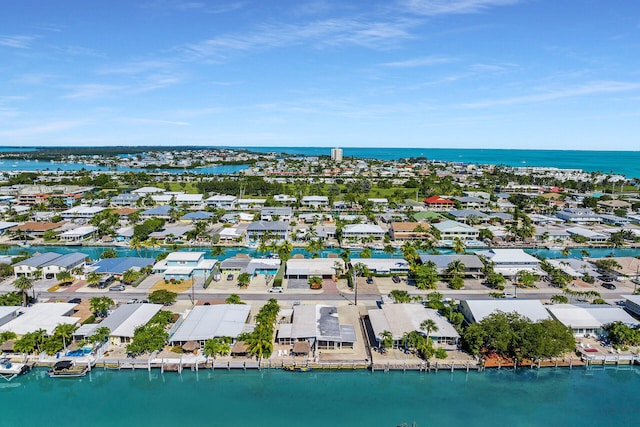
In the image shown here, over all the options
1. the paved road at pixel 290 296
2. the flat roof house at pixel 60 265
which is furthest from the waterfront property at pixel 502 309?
the flat roof house at pixel 60 265

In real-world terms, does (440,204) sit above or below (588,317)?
above

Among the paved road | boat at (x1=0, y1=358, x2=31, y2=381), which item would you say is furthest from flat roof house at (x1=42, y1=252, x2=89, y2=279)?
boat at (x1=0, y1=358, x2=31, y2=381)

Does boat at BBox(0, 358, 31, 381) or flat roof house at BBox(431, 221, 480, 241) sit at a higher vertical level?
flat roof house at BBox(431, 221, 480, 241)

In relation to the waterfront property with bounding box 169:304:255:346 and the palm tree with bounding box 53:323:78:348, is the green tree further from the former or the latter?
the palm tree with bounding box 53:323:78:348

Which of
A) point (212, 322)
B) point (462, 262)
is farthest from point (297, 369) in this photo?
point (462, 262)

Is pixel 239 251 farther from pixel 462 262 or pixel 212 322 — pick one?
pixel 462 262

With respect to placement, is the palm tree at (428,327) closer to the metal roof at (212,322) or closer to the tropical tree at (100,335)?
the metal roof at (212,322)
